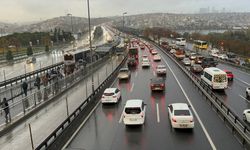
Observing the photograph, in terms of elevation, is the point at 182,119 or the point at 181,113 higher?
the point at 181,113

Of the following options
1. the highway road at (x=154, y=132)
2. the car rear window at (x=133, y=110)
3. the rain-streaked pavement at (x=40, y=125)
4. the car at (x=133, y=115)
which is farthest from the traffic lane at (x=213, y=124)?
the rain-streaked pavement at (x=40, y=125)

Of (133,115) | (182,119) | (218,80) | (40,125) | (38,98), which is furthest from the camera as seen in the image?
(218,80)

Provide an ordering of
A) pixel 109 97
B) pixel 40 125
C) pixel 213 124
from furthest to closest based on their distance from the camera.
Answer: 1. pixel 109 97
2. pixel 40 125
3. pixel 213 124

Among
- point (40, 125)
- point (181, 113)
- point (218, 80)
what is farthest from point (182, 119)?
point (218, 80)

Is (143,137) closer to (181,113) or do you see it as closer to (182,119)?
(182,119)

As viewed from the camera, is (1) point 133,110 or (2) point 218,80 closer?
(1) point 133,110

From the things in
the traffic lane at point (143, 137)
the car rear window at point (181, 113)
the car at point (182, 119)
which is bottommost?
the traffic lane at point (143, 137)

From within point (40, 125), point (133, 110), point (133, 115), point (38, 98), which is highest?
point (133, 110)

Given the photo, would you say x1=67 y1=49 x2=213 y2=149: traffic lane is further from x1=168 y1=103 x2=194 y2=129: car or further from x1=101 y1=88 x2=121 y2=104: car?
x1=101 y1=88 x2=121 y2=104: car

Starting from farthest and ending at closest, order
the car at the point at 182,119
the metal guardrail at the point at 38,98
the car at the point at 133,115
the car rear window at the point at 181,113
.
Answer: the metal guardrail at the point at 38,98 → the car at the point at 133,115 → the car rear window at the point at 181,113 → the car at the point at 182,119

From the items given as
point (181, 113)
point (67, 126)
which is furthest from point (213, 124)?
point (67, 126)

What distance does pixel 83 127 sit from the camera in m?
21.3

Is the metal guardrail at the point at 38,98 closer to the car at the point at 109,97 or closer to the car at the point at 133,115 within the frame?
the car at the point at 109,97

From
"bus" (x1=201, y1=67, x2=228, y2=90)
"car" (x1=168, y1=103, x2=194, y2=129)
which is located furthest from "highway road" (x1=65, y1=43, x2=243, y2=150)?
"bus" (x1=201, y1=67, x2=228, y2=90)
